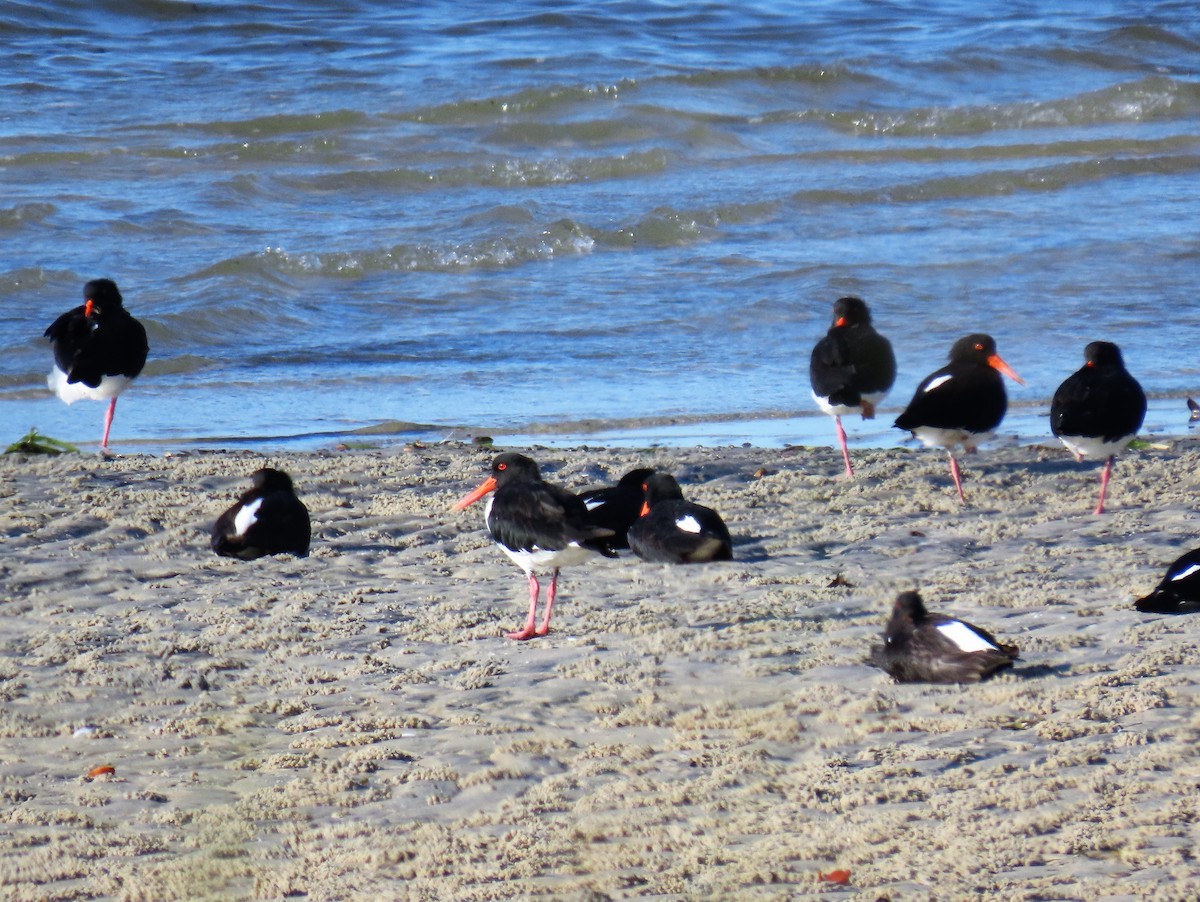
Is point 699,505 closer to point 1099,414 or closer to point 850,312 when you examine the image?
point 1099,414

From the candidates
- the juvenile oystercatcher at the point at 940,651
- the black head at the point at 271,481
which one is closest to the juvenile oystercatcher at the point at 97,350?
the black head at the point at 271,481

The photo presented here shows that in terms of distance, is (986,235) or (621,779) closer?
(621,779)

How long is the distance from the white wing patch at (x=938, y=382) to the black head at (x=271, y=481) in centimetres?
292

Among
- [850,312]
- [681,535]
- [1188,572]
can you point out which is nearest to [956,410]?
[850,312]

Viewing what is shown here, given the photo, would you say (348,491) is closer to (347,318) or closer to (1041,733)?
(1041,733)

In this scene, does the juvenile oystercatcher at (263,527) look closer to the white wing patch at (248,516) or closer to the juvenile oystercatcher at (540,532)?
the white wing patch at (248,516)

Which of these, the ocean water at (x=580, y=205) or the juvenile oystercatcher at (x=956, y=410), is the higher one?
the juvenile oystercatcher at (x=956, y=410)

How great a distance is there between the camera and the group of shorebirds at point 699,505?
15.1 feet

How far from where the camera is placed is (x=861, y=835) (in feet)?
11.8

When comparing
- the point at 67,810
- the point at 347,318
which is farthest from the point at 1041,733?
the point at 347,318

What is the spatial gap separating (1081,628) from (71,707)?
308 centimetres

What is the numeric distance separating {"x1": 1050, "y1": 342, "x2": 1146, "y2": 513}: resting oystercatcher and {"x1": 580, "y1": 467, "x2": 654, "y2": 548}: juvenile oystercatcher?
1.86 m

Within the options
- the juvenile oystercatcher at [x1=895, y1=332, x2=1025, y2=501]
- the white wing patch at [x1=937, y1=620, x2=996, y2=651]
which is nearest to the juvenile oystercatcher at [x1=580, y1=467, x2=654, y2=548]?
the juvenile oystercatcher at [x1=895, y1=332, x2=1025, y2=501]

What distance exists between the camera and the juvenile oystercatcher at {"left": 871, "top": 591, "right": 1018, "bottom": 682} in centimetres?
446
